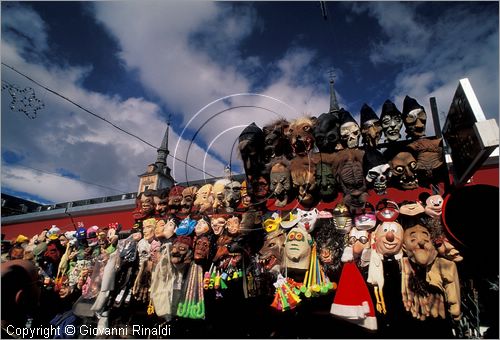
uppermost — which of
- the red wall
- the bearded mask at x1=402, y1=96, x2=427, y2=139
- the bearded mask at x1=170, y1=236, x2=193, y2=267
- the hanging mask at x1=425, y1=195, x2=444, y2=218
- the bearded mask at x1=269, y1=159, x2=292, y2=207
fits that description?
the red wall

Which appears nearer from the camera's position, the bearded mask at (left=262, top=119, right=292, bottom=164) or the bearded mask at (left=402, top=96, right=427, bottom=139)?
the bearded mask at (left=402, top=96, right=427, bottom=139)

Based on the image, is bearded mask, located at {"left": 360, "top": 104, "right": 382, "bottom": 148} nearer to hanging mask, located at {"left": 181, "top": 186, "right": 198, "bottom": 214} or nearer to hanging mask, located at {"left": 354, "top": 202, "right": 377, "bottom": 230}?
hanging mask, located at {"left": 354, "top": 202, "right": 377, "bottom": 230}

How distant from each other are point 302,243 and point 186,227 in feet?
4.80

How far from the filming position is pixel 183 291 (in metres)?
2.81

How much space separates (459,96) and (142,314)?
4254 millimetres

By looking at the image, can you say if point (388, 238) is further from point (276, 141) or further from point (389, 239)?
point (276, 141)

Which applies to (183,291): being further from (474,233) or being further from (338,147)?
(474,233)

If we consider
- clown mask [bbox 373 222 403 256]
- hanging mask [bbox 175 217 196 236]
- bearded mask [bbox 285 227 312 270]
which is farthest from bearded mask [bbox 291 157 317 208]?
hanging mask [bbox 175 217 196 236]

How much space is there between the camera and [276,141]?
110 inches

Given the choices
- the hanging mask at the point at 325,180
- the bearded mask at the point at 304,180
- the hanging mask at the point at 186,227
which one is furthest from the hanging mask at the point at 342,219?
the hanging mask at the point at 186,227

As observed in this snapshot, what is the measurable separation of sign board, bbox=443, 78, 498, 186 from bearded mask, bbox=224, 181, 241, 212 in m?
2.08

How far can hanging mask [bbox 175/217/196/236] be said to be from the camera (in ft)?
10.2

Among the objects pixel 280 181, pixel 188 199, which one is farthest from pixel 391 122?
pixel 188 199

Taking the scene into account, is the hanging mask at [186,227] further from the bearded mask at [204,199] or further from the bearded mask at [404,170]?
the bearded mask at [404,170]
